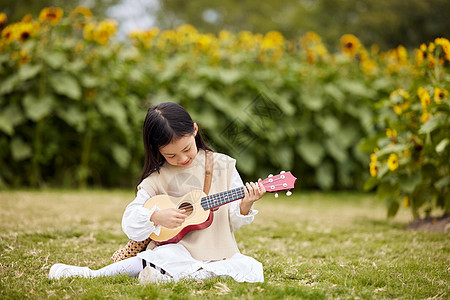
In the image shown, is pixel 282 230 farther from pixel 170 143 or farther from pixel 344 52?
pixel 344 52

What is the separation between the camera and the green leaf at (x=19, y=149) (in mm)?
6004

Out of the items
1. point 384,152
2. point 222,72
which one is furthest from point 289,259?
point 222,72

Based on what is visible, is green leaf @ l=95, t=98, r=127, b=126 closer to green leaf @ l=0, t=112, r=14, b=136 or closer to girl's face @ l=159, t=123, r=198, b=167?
green leaf @ l=0, t=112, r=14, b=136

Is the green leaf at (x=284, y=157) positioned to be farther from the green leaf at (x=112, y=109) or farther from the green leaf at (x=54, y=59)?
the green leaf at (x=54, y=59)

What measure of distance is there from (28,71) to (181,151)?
4.20 metres

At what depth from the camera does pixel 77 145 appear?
264 inches

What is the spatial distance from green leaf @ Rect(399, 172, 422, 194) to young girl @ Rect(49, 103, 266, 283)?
2.07m

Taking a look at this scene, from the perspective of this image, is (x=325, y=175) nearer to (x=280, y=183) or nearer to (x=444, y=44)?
(x=444, y=44)

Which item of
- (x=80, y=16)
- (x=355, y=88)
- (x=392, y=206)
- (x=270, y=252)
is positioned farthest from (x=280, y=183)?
(x=355, y=88)

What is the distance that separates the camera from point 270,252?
3340mm

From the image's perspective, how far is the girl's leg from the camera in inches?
99.0

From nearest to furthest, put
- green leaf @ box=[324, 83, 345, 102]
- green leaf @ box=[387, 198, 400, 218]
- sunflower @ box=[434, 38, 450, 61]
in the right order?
1. sunflower @ box=[434, 38, 450, 61]
2. green leaf @ box=[387, 198, 400, 218]
3. green leaf @ box=[324, 83, 345, 102]

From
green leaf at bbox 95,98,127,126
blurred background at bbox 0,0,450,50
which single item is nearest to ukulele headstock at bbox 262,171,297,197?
green leaf at bbox 95,98,127,126

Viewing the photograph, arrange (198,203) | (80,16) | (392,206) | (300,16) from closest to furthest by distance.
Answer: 1. (198,203)
2. (392,206)
3. (80,16)
4. (300,16)
